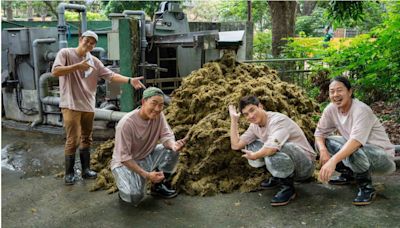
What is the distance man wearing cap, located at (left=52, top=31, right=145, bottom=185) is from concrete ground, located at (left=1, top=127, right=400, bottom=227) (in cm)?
49

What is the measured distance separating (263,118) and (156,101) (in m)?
1.06

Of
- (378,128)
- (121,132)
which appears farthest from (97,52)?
(378,128)

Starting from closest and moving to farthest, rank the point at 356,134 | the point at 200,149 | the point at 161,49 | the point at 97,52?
the point at 356,134 < the point at 200,149 < the point at 161,49 < the point at 97,52

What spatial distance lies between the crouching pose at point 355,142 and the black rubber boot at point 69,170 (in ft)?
9.55

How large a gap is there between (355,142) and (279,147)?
2.23 feet

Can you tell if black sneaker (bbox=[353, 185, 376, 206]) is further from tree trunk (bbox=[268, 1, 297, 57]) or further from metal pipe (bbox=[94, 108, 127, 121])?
tree trunk (bbox=[268, 1, 297, 57])

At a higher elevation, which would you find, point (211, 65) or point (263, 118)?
point (211, 65)

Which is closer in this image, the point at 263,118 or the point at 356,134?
the point at 356,134

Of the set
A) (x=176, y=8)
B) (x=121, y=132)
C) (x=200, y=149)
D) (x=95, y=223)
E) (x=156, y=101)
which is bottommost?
(x=95, y=223)

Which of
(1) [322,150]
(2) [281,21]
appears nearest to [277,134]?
(1) [322,150]

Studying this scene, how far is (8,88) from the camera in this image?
898 centimetres

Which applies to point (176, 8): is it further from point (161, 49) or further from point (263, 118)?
point (263, 118)

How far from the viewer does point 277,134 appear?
385 cm

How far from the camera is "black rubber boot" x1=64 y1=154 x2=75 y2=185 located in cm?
489
